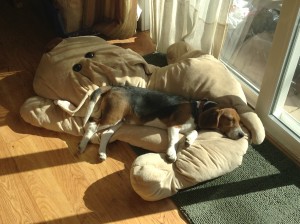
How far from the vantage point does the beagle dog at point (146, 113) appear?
1.89m

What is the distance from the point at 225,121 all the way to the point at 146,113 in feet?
1.33

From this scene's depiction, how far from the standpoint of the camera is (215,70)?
2068mm

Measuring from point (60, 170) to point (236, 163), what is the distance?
87cm

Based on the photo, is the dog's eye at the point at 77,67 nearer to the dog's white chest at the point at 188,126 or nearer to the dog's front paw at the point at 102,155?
the dog's front paw at the point at 102,155

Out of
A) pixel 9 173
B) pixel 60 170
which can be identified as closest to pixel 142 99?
pixel 60 170

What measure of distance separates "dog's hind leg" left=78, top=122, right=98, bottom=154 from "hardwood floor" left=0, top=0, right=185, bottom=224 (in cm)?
4

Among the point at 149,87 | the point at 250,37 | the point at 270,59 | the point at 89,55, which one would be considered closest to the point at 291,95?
the point at 270,59

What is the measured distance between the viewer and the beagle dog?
74.5 inches

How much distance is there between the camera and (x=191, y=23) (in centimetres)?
230

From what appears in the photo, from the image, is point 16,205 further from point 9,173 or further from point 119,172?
point 119,172

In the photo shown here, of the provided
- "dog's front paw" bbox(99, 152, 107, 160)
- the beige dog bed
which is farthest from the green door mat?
"dog's front paw" bbox(99, 152, 107, 160)

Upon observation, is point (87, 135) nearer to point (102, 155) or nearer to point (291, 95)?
point (102, 155)

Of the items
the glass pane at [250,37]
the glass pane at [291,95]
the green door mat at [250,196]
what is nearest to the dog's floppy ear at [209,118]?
the green door mat at [250,196]

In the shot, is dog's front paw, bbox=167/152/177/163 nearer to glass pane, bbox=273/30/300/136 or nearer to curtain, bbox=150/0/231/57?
glass pane, bbox=273/30/300/136
